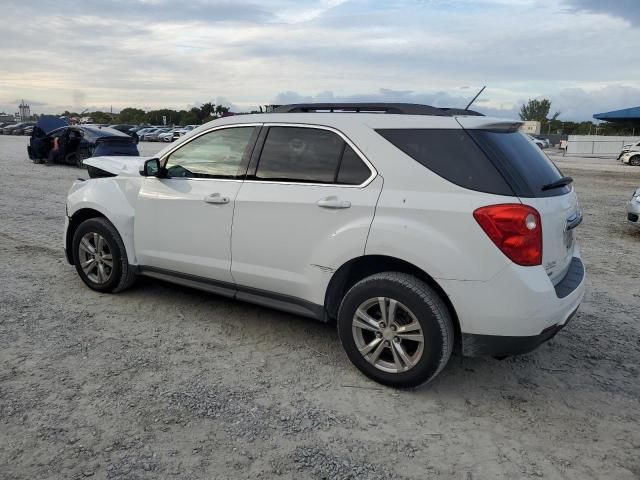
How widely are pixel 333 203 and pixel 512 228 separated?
1152 millimetres

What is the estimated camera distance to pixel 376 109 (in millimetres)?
3844

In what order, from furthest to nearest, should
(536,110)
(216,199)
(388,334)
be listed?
(536,110) < (216,199) < (388,334)

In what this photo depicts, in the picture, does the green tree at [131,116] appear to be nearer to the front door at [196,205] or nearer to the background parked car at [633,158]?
the background parked car at [633,158]

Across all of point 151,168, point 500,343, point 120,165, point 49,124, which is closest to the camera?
point 500,343

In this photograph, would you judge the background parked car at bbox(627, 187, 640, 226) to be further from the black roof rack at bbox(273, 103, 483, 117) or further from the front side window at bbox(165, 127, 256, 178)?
the front side window at bbox(165, 127, 256, 178)

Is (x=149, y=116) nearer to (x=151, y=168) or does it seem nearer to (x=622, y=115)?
(x=622, y=115)

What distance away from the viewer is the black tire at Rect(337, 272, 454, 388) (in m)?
3.28

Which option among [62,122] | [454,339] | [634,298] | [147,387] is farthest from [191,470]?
[62,122]

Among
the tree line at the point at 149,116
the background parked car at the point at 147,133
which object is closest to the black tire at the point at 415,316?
the background parked car at the point at 147,133

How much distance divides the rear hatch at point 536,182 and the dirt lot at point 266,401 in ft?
3.00

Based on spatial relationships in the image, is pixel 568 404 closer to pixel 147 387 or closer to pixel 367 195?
pixel 367 195

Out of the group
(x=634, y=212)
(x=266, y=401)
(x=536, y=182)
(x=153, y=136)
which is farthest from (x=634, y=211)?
(x=153, y=136)

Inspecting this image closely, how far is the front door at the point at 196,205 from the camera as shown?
4188 mm

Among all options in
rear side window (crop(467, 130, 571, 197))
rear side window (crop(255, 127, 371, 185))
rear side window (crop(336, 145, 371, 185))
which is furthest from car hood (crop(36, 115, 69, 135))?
rear side window (crop(467, 130, 571, 197))
